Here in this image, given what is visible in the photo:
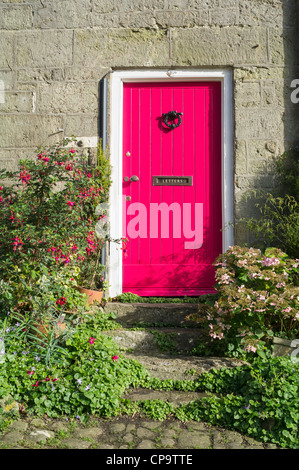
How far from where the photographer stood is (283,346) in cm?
321

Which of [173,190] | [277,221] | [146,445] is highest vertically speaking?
[173,190]

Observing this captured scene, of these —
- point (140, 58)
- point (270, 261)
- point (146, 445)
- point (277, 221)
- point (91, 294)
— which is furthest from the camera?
point (140, 58)

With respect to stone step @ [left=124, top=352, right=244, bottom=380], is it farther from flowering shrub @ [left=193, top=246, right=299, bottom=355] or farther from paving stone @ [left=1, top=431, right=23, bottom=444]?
paving stone @ [left=1, top=431, right=23, bottom=444]

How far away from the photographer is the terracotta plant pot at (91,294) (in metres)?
4.17

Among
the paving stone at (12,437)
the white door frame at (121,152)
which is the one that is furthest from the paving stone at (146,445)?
the white door frame at (121,152)

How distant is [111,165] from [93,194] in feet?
1.73

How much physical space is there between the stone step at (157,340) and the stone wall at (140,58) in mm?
1301

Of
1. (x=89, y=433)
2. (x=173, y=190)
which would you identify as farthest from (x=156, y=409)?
(x=173, y=190)

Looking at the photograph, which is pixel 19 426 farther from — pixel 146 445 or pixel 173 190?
pixel 173 190

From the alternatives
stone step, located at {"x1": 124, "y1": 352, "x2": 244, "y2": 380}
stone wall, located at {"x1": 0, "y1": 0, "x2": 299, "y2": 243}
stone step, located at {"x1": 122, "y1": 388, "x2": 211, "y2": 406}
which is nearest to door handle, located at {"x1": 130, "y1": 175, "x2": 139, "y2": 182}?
stone wall, located at {"x1": 0, "y1": 0, "x2": 299, "y2": 243}

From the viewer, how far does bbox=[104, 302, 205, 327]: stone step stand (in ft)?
13.7

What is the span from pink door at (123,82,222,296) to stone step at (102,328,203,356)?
958 mm

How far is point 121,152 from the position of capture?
478 cm

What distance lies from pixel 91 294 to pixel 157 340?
84 centimetres
